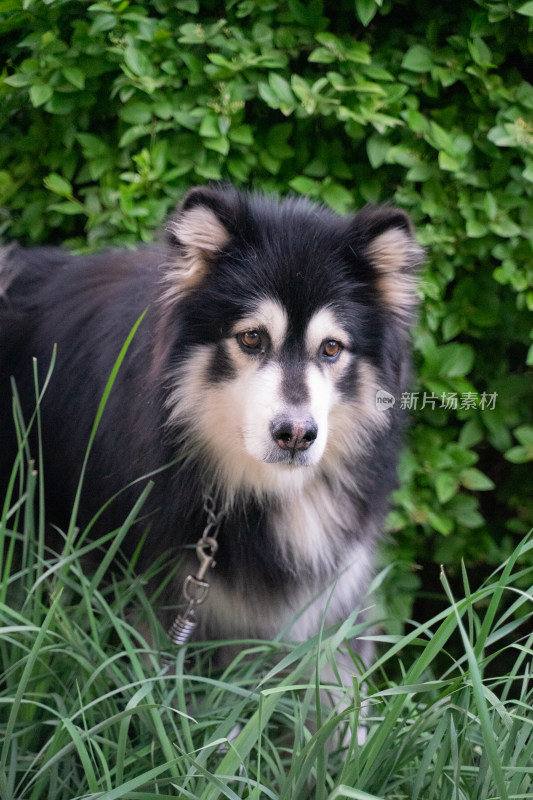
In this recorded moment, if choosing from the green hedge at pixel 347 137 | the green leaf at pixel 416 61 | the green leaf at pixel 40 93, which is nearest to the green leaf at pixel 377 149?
the green hedge at pixel 347 137

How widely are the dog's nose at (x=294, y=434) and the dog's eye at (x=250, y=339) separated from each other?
27cm

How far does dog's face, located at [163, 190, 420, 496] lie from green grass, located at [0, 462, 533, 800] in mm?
508

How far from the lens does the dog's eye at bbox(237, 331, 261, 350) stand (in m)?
2.28

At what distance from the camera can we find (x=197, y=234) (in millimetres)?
2285

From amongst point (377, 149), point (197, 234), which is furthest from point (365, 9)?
point (197, 234)

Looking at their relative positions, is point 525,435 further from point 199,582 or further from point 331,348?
point 199,582

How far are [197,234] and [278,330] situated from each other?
1.15 feet

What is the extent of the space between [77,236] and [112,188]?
447mm

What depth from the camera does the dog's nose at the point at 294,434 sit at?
2109mm

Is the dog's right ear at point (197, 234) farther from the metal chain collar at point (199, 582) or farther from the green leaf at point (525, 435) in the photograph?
the green leaf at point (525, 435)

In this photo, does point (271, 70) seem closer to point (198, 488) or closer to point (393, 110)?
point (393, 110)

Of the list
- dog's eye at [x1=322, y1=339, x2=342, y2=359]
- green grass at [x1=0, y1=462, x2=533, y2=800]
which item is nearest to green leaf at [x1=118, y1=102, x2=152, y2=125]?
dog's eye at [x1=322, y1=339, x2=342, y2=359]

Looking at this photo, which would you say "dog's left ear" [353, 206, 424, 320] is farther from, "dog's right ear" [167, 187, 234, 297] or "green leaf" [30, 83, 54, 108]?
"green leaf" [30, 83, 54, 108]

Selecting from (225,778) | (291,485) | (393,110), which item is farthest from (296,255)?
(225,778)
